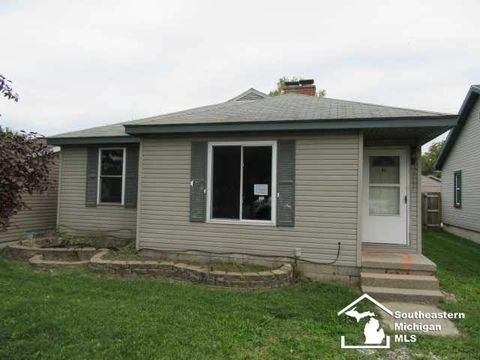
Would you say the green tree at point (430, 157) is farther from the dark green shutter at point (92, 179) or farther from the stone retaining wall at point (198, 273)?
the stone retaining wall at point (198, 273)

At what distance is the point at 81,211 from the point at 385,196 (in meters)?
7.26

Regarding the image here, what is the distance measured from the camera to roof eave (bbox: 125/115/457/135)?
5.48m

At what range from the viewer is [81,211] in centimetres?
895

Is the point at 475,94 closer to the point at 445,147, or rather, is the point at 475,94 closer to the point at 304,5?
the point at 445,147

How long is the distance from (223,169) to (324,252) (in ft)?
7.72

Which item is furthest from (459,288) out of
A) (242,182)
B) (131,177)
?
(131,177)

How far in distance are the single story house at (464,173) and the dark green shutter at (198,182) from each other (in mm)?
9251

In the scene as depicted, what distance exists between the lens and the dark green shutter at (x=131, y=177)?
8508mm

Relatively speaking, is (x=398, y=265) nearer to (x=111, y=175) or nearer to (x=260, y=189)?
(x=260, y=189)

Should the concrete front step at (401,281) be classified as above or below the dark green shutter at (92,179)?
below

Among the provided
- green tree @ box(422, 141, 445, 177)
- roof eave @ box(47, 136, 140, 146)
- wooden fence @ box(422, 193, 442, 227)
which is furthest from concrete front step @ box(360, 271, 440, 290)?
green tree @ box(422, 141, 445, 177)

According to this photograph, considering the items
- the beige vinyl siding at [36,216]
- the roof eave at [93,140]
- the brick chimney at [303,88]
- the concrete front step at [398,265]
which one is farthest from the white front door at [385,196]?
the beige vinyl siding at [36,216]

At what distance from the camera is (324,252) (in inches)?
234

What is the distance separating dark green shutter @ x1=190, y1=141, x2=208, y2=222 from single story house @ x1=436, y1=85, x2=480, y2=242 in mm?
9251
